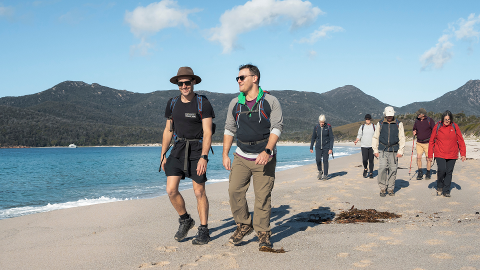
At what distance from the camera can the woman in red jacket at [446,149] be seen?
734 cm

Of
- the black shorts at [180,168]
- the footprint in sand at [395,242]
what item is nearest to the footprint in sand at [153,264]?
the black shorts at [180,168]

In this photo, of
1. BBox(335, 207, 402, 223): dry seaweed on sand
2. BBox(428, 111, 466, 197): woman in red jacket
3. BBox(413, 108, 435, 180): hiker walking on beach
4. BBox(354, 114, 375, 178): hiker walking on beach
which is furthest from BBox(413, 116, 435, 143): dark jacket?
BBox(335, 207, 402, 223): dry seaweed on sand

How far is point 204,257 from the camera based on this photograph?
12.2 feet

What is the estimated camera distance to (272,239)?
445 centimetres

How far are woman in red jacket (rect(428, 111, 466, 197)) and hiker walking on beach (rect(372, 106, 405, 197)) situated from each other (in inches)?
31.3

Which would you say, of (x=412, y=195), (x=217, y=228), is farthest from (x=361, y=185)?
(x=217, y=228)

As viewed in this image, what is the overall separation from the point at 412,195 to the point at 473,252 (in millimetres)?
4486

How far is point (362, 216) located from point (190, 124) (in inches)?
137

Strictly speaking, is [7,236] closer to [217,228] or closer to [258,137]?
[217,228]

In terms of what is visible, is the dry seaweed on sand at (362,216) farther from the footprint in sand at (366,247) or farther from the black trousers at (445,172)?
the black trousers at (445,172)

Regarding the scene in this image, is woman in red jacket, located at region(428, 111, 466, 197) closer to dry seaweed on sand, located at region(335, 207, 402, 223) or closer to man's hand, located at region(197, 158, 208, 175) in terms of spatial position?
dry seaweed on sand, located at region(335, 207, 402, 223)

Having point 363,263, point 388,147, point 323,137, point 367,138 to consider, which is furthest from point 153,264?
point 367,138

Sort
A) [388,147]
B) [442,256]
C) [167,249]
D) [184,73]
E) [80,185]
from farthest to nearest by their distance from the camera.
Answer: [80,185], [388,147], [184,73], [167,249], [442,256]

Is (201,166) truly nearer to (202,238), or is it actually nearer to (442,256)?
(202,238)
